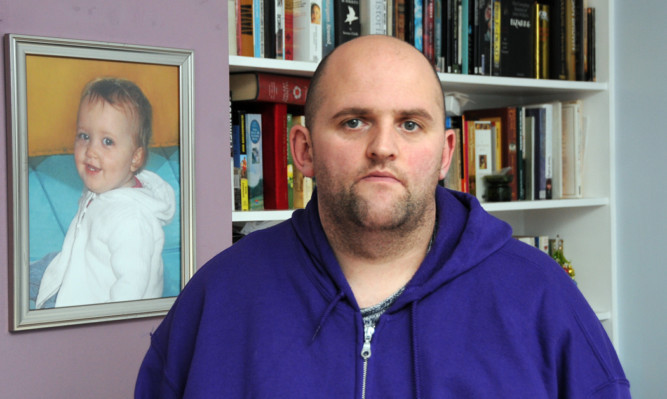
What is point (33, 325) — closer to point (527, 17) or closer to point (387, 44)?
point (387, 44)

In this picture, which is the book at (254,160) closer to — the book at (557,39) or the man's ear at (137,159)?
the man's ear at (137,159)

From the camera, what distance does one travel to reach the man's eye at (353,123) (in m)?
1.20

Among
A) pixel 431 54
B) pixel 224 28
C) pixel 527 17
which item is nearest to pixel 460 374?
pixel 224 28

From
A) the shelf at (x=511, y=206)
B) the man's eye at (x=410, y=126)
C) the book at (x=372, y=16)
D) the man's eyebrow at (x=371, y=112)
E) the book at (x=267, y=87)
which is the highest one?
the book at (x=372, y=16)

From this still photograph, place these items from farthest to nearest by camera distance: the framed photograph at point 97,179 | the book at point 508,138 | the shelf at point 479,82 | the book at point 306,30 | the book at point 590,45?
1. the book at point 590,45
2. the book at point 508,138
3. the book at point 306,30
4. the shelf at point 479,82
5. the framed photograph at point 97,179

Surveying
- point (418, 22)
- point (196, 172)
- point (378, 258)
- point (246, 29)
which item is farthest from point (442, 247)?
point (418, 22)

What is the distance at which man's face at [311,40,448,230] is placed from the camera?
1.16m

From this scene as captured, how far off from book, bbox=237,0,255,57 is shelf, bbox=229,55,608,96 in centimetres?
5

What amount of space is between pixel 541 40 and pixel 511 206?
0.59m

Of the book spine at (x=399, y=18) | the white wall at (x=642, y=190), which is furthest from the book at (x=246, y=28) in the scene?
the white wall at (x=642, y=190)

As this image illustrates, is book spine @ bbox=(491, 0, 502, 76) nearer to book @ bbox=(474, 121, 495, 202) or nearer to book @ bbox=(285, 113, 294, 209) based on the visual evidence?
book @ bbox=(474, 121, 495, 202)

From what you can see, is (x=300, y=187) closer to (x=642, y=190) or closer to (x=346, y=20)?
(x=346, y=20)

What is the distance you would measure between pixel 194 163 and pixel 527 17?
1327 millimetres

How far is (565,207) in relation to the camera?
2.76 meters
